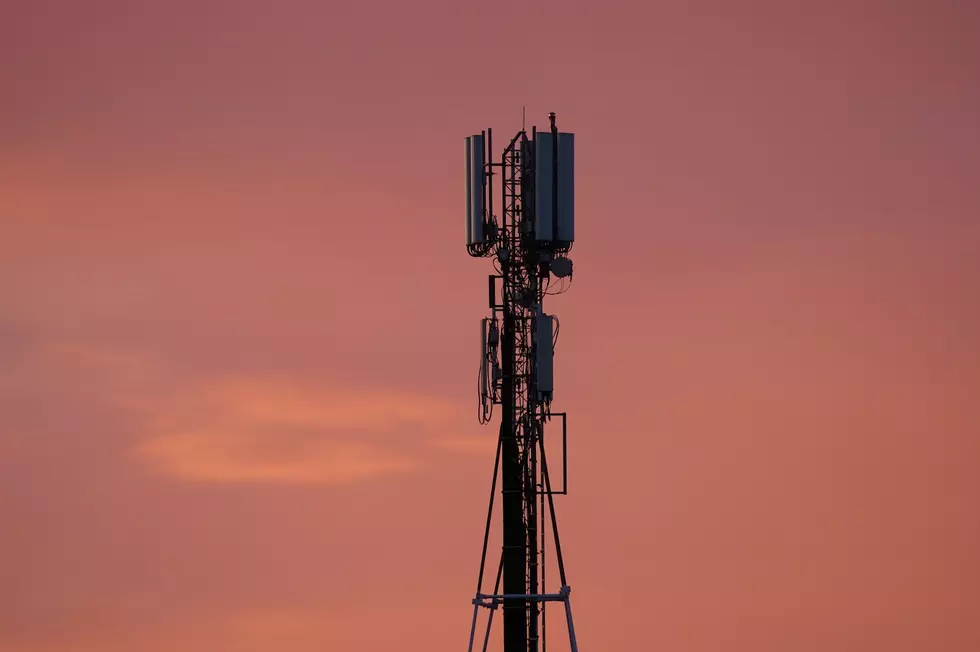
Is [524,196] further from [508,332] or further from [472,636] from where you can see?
[472,636]

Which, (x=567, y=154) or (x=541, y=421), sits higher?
(x=567, y=154)

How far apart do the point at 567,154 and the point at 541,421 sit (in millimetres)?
9685

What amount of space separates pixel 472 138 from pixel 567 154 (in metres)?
3.54

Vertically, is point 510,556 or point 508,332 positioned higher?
point 508,332

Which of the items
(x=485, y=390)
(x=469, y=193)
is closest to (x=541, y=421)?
(x=485, y=390)

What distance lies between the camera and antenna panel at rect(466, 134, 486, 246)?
333 feet

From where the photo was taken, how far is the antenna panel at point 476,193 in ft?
333

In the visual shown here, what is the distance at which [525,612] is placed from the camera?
3976 inches

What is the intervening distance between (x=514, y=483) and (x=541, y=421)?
2.44m

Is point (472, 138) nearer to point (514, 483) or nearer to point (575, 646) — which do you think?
point (514, 483)

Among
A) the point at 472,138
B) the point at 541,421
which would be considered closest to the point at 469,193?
the point at 472,138

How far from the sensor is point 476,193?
101 metres

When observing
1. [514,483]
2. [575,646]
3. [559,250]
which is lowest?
[575,646]

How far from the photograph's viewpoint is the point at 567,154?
101 m
